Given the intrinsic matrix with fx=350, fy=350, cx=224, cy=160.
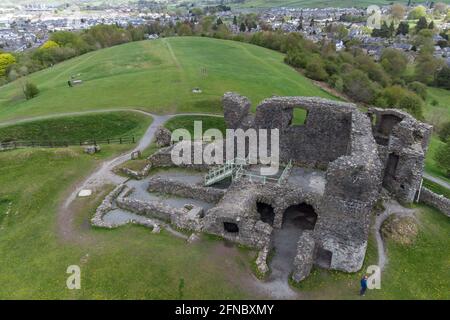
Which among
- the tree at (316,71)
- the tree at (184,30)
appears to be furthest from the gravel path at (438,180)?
the tree at (184,30)

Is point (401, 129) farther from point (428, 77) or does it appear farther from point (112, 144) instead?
point (428, 77)

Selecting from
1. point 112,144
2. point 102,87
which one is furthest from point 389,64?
point 112,144

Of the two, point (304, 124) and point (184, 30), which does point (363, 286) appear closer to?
point (304, 124)

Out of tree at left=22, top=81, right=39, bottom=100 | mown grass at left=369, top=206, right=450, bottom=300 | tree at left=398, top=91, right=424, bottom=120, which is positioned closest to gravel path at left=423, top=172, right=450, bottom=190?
mown grass at left=369, top=206, right=450, bottom=300

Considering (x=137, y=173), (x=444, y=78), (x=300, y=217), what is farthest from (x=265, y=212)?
(x=444, y=78)

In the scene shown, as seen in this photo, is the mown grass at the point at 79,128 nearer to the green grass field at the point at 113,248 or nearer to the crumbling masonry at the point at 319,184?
the green grass field at the point at 113,248
